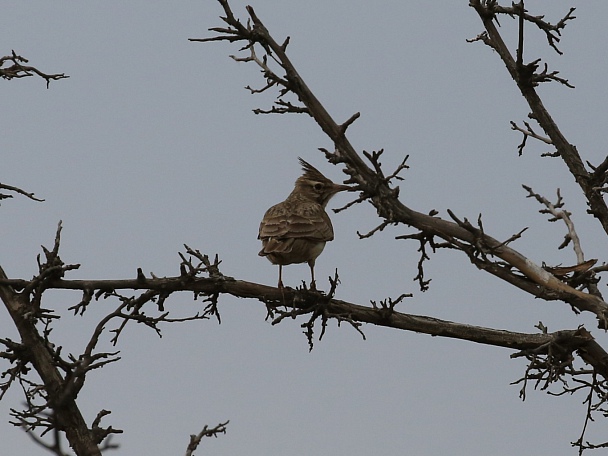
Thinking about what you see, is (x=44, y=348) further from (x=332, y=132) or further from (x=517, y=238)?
(x=517, y=238)

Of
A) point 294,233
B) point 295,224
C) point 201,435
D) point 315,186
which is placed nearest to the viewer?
point 201,435

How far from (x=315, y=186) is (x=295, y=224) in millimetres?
1986

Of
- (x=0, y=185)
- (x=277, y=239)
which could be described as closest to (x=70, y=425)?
(x=0, y=185)

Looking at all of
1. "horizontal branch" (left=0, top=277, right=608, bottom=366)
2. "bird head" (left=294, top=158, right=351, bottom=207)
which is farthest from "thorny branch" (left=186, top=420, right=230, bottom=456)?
"bird head" (left=294, top=158, right=351, bottom=207)

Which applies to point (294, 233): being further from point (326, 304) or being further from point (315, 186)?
point (315, 186)

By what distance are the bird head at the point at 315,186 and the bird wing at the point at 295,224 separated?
1.13m

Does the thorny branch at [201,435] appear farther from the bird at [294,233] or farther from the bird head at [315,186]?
the bird head at [315,186]

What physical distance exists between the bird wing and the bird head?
1.13 metres

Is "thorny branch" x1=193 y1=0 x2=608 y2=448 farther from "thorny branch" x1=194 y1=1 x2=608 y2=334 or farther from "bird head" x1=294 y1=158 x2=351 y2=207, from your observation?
"bird head" x1=294 y1=158 x2=351 y2=207

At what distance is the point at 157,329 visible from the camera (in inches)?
267

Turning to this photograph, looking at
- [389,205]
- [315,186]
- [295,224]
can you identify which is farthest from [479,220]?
[315,186]

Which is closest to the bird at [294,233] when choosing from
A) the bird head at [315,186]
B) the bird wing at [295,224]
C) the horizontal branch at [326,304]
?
the bird wing at [295,224]

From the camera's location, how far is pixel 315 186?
1072 cm

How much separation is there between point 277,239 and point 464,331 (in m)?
1.95
